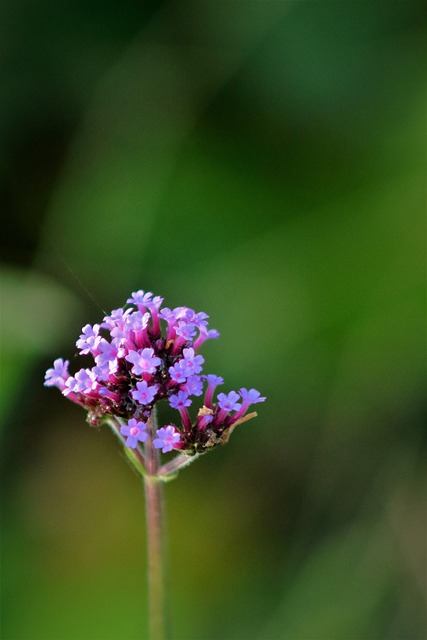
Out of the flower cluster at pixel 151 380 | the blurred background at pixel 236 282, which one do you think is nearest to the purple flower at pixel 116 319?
the flower cluster at pixel 151 380

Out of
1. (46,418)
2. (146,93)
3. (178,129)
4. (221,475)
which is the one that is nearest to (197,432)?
(221,475)

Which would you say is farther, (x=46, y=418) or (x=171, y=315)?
(x=46, y=418)

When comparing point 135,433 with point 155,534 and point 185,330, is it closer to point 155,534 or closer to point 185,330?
point 185,330

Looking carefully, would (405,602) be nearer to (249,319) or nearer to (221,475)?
(221,475)

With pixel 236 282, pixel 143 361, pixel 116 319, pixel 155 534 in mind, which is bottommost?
pixel 155 534

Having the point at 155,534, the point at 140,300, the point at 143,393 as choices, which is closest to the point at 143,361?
the point at 143,393

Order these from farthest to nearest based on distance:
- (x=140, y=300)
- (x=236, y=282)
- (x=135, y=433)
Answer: (x=236, y=282)
(x=140, y=300)
(x=135, y=433)

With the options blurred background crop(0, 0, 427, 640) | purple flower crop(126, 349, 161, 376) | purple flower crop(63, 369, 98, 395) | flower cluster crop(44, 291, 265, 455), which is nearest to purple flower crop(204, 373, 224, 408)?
flower cluster crop(44, 291, 265, 455)
